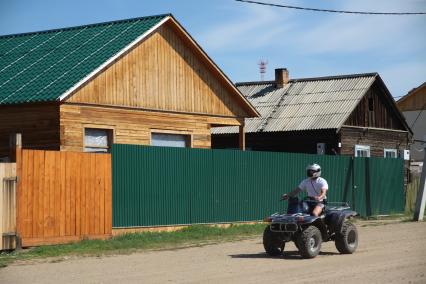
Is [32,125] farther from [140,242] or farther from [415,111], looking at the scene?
[415,111]

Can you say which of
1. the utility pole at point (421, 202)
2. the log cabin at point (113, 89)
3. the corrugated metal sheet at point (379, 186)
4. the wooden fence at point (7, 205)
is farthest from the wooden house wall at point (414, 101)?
the wooden fence at point (7, 205)

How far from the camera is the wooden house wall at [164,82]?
2367 cm

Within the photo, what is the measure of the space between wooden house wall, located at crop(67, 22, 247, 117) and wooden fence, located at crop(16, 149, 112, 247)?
4.11 meters

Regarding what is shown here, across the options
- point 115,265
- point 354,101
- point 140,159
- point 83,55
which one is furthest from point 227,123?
point 115,265

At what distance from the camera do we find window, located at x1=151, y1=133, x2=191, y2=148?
2539cm

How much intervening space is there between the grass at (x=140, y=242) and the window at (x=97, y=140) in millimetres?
3709

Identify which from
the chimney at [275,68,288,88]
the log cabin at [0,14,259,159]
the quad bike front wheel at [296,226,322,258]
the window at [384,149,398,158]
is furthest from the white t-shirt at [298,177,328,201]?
the window at [384,149,398,158]

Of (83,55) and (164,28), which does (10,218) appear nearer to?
(83,55)

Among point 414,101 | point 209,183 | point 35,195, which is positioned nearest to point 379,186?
point 209,183

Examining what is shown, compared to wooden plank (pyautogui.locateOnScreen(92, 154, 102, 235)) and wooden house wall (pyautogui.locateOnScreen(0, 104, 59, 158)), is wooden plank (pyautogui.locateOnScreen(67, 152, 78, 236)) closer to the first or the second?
wooden plank (pyautogui.locateOnScreen(92, 154, 102, 235))

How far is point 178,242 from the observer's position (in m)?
19.0

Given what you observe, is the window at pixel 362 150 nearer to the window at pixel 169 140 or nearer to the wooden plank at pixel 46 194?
the window at pixel 169 140

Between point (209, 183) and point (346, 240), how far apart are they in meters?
6.84

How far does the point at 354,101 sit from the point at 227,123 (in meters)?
11.1
